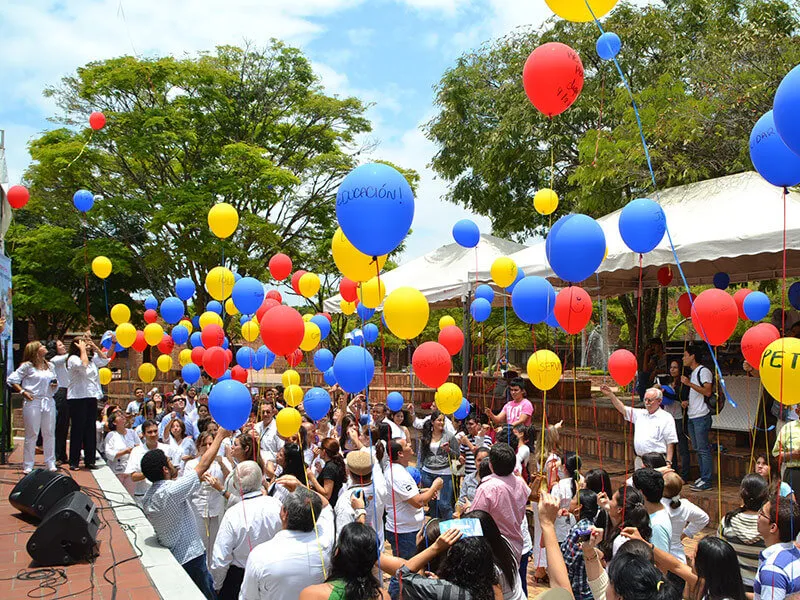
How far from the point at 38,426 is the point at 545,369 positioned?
17.6ft

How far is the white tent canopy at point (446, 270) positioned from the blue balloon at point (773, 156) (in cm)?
560

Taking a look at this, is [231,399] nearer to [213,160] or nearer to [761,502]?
[761,502]

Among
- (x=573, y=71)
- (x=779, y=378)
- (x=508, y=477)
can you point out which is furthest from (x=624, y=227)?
(x=508, y=477)

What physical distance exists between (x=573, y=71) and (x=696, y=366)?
418 centimetres

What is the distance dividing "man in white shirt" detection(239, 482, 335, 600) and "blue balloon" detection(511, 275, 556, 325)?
3665mm

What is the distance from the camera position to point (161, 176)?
19.8m

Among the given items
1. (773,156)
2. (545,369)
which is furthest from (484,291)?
(773,156)

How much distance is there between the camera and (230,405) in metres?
5.56

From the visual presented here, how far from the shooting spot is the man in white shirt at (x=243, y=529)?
4.37 metres

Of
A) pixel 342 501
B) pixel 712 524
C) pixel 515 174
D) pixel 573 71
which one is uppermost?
pixel 515 174

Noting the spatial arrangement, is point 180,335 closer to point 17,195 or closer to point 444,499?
point 17,195

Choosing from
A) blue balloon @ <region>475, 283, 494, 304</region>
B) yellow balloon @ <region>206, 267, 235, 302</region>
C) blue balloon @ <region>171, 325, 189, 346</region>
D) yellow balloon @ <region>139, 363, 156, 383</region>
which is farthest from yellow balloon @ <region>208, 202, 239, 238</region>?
yellow balloon @ <region>139, 363, 156, 383</region>

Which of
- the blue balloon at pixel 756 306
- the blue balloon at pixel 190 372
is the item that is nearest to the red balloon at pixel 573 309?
the blue balloon at pixel 756 306

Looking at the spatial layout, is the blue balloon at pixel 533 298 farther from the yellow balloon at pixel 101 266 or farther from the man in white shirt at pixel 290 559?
the yellow balloon at pixel 101 266
